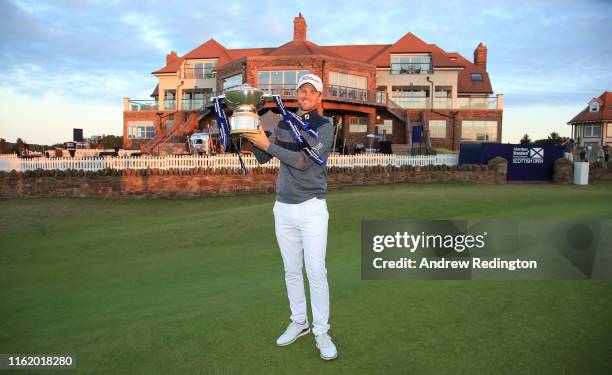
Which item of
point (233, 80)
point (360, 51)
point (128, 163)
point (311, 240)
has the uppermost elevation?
point (360, 51)

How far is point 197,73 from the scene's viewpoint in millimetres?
47656

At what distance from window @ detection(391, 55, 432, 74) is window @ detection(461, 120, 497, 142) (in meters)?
6.18

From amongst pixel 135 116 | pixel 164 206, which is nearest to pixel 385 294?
pixel 164 206

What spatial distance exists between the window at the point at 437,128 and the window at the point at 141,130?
2495cm

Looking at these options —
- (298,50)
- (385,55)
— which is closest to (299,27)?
(298,50)

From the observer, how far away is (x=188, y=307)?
5480mm

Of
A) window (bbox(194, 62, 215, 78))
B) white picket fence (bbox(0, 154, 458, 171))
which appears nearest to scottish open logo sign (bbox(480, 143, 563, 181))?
white picket fence (bbox(0, 154, 458, 171))

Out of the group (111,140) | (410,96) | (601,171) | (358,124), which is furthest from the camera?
(111,140)

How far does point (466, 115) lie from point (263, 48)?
21205 mm

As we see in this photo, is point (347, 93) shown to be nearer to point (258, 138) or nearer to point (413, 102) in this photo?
point (413, 102)

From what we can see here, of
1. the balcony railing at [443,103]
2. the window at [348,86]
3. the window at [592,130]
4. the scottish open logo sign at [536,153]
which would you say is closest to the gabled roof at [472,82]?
the balcony railing at [443,103]

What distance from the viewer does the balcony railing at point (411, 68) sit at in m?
44.4

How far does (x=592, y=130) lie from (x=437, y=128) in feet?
88.4

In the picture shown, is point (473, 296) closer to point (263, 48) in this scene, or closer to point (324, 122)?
point (324, 122)
